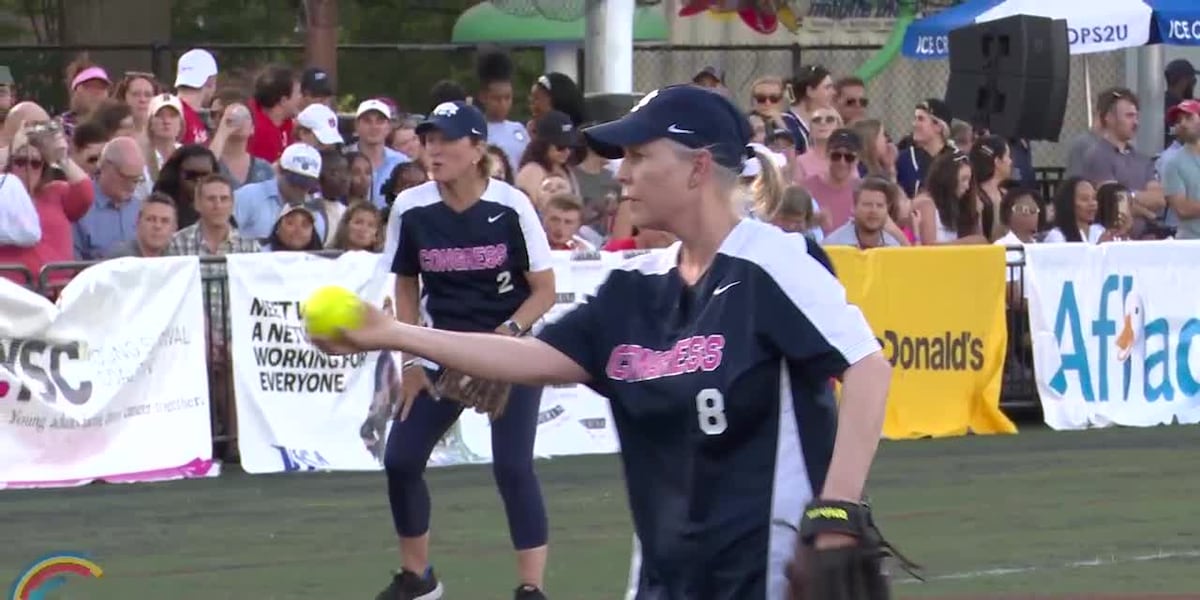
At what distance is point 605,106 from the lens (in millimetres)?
14961

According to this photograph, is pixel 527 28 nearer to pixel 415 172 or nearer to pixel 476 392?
pixel 415 172

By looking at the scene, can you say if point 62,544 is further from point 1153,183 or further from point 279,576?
point 1153,183

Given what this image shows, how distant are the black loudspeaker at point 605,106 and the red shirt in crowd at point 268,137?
2.34 meters

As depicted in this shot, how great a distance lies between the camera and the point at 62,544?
10922 millimetres

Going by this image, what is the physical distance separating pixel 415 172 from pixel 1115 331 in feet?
14.7

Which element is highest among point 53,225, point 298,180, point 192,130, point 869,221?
point 192,130

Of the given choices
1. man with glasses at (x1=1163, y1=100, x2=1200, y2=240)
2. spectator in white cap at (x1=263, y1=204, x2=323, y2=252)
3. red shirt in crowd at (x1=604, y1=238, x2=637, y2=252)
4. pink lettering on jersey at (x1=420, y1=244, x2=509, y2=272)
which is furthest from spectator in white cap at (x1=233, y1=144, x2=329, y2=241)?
man with glasses at (x1=1163, y1=100, x2=1200, y2=240)

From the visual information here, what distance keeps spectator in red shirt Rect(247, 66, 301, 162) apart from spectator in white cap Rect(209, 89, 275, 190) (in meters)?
1.08

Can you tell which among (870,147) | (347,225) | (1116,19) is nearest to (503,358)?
(347,225)

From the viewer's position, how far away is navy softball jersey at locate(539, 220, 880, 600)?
187 inches

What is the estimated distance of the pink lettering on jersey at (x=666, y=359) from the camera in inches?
188

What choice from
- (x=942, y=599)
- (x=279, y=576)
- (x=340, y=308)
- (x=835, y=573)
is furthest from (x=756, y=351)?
(x=279, y=576)

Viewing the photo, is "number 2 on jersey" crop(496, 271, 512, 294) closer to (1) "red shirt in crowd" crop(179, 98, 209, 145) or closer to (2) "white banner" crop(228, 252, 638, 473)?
(2) "white banner" crop(228, 252, 638, 473)

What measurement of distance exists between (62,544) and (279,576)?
1.39 metres
